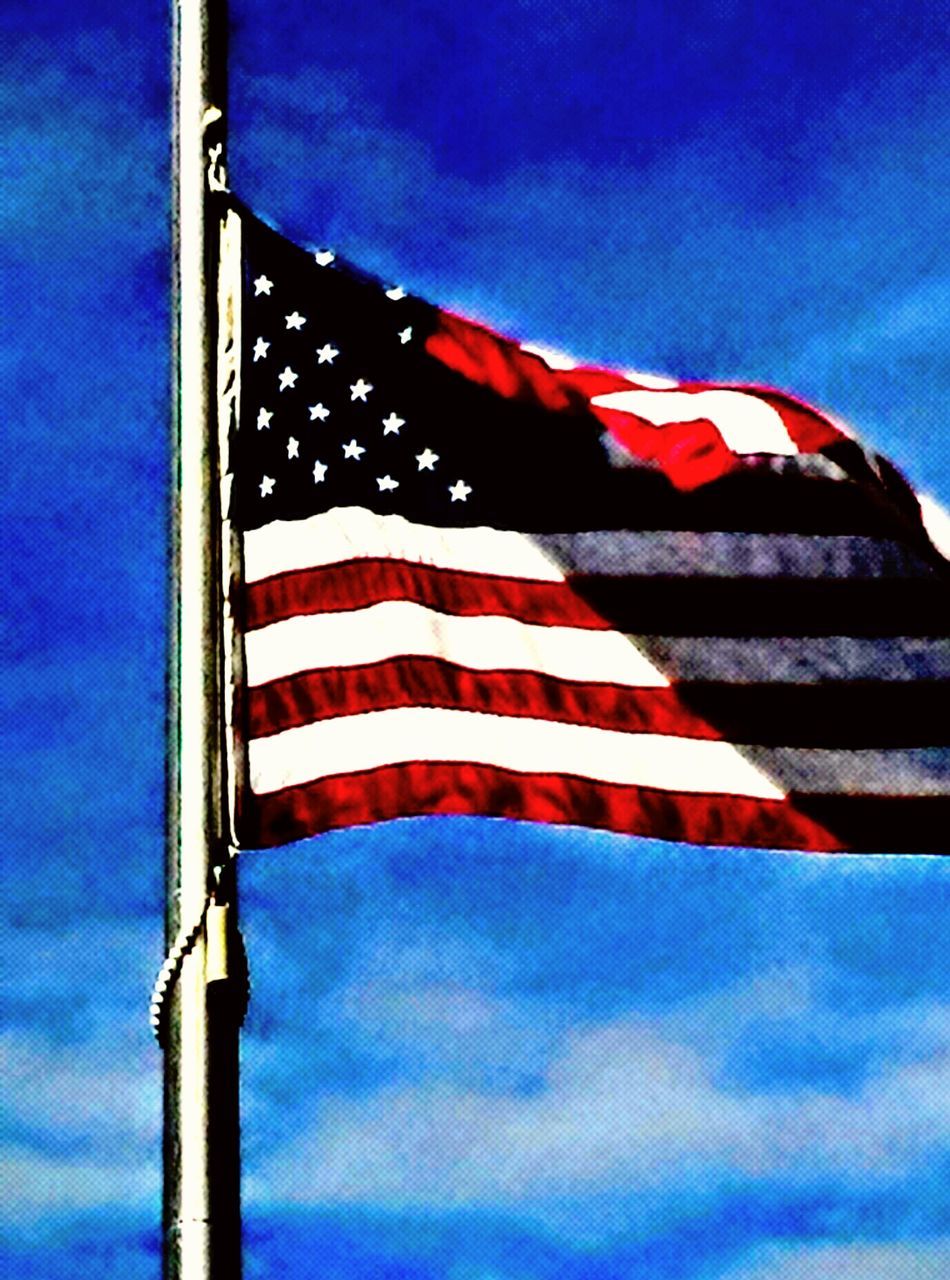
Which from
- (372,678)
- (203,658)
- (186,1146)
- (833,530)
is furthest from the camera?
(833,530)

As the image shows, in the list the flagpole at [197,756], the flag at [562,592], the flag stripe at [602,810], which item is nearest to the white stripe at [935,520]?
the flag at [562,592]

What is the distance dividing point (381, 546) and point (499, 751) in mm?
989

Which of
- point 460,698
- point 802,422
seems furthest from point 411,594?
point 802,422

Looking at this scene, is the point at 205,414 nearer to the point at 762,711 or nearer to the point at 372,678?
the point at 372,678

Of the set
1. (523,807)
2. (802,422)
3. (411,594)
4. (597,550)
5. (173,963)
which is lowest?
(173,963)

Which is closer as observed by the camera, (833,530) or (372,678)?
(372,678)

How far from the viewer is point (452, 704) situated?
8492 millimetres

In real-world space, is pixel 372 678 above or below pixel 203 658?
above

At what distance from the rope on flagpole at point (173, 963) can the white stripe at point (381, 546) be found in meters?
1.97

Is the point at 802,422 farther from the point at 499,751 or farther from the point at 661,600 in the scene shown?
the point at 499,751

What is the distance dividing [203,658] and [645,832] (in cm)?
270

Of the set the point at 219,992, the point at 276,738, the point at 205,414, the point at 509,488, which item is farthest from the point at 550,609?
the point at 219,992

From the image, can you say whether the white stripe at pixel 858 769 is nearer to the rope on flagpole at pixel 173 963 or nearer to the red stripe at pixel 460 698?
the red stripe at pixel 460 698

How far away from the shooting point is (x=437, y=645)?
863cm
